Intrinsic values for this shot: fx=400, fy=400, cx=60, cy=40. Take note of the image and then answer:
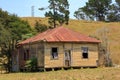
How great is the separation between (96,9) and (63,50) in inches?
2622

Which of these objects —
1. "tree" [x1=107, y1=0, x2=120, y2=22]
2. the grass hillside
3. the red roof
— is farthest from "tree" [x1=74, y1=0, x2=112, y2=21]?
the red roof

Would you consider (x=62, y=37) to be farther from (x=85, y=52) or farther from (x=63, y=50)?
(x=85, y=52)

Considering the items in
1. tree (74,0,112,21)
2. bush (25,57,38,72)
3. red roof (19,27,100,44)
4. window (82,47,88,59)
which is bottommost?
bush (25,57,38,72)

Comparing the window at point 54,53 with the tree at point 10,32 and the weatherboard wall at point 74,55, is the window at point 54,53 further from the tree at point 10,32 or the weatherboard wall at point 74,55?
the tree at point 10,32

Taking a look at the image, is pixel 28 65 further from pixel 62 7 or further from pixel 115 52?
pixel 62 7

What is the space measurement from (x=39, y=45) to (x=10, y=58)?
941 centimetres

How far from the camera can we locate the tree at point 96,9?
106m

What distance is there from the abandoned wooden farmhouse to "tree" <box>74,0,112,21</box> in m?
61.5

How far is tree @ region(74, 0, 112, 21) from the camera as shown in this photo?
106 meters

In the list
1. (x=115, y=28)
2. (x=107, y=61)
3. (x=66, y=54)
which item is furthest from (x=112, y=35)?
(x=66, y=54)

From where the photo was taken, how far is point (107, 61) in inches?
1887

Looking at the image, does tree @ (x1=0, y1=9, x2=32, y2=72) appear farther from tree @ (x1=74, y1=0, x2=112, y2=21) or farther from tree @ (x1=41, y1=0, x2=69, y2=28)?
tree @ (x1=74, y1=0, x2=112, y2=21)

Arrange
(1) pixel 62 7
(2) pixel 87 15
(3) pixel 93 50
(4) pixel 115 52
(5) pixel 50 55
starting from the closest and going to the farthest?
(5) pixel 50 55 → (3) pixel 93 50 → (4) pixel 115 52 → (1) pixel 62 7 → (2) pixel 87 15

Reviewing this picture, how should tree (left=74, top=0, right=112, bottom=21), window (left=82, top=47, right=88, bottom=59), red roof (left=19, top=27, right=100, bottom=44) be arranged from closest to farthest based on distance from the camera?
red roof (left=19, top=27, right=100, bottom=44), window (left=82, top=47, right=88, bottom=59), tree (left=74, top=0, right=112, bottom=21)
